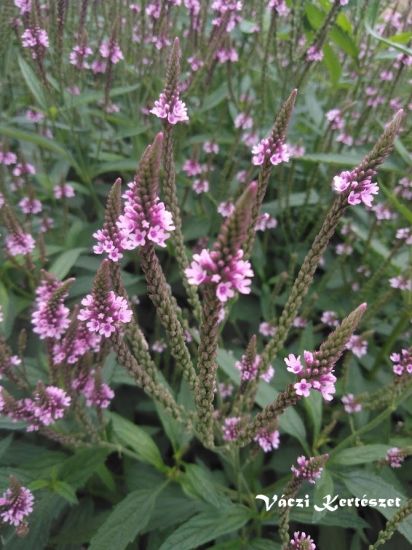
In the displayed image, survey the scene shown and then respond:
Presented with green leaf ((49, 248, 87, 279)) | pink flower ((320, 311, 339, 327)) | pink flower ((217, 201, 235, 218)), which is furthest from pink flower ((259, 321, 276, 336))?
green leaf ((49, 248, 87, 279))

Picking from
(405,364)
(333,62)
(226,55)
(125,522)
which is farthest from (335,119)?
(125,522)

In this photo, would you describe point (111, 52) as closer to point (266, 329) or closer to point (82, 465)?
point (266, 329)

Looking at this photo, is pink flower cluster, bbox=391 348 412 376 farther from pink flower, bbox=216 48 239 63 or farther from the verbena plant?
pink flower, bbox=216 48 239 63

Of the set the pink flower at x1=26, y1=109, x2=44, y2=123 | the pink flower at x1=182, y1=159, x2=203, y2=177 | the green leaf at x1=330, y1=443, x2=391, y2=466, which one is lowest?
the green leaf at x1=330, y1=443, x2=391, y2=466

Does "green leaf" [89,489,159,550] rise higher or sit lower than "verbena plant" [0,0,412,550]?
lower

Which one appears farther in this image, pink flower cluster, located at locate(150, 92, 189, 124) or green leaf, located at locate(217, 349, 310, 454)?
green leaf, located at locate(217, 349, 310, 454)

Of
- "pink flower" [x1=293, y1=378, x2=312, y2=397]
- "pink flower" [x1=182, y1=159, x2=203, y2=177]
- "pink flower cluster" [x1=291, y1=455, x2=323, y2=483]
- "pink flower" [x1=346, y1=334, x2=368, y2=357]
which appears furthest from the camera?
"pink flower" [x1=182, y1=159, x2=203, y2=177]

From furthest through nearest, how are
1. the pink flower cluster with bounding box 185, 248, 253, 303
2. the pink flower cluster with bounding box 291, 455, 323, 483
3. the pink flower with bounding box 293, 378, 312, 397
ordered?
1. the pink flower cluster with bounding box 291, 455, 323, 483
2. the pink flower with bounding box 293, 378, 312, 397
3. the pink flower cluster with bounding box 185, 248, 253, 303
